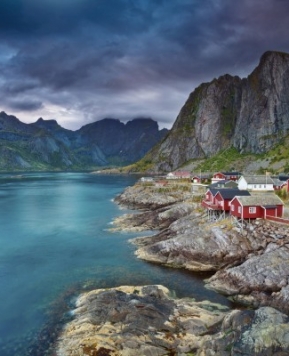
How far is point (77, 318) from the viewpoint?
1314 inches

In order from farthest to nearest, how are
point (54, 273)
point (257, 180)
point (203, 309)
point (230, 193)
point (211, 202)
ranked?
1. point (257, 180)
2. point (211, 202)
3. point (230, 193)
4. point (54, 273)
5. point (203, 309)

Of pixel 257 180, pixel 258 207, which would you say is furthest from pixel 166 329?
pixel 257 180

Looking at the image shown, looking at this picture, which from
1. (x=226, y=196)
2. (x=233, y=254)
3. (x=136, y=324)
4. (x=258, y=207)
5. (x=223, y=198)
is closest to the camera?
(x=136, y=324)

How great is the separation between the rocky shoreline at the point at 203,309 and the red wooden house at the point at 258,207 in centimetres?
218

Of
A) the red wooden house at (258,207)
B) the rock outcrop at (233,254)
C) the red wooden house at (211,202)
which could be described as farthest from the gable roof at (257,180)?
the red wooden house at (258,207)

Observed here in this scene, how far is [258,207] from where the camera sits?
182 feet

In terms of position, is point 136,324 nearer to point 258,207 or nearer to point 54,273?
point 54,273

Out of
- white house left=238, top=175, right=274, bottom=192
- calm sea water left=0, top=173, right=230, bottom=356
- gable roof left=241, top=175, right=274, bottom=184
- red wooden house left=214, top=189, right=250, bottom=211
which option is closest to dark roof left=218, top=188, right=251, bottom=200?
red wooden house left=214, top=189, right=250, bottom=211

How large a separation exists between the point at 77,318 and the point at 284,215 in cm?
3877

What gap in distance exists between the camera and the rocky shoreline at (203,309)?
2681 centimetres

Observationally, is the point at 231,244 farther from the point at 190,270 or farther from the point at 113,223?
the point at 113,223

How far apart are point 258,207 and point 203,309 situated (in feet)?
84.6

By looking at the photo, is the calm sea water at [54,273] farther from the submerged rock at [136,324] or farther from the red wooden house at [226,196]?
the red wooden house at [226,196]

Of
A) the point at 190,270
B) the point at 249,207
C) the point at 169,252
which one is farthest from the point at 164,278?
the point at 249,207
